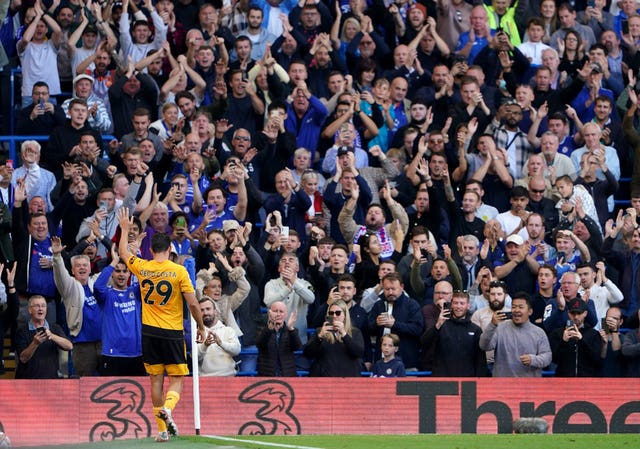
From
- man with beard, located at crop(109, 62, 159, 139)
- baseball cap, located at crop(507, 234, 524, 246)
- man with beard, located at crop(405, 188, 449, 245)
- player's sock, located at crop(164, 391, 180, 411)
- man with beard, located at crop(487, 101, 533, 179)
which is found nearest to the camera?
player's sock, located at crop(164, 391, 180, 411)

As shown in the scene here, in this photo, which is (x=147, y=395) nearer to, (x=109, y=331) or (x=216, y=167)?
(x=109, y=331)

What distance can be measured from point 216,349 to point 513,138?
275 inches

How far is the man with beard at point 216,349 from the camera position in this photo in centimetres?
1933

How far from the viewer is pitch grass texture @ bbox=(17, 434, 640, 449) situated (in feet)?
51.3

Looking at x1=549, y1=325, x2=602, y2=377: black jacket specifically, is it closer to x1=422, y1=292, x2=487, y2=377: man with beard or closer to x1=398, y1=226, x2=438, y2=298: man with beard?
x1=422, y1=292, x2=487, y2=377: man with beard

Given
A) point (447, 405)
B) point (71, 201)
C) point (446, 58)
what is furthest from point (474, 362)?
point (446, 58)

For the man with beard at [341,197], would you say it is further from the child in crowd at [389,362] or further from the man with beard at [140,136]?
the child in crowd at [389,362]

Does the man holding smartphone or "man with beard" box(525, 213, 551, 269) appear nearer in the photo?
the man holding smartphone

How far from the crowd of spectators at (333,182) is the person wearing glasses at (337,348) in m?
0.03

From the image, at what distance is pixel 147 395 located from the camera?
1842 cm

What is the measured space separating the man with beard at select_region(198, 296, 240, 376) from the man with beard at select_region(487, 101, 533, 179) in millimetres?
6506

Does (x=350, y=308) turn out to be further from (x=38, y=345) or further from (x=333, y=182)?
(x=38, y=345)

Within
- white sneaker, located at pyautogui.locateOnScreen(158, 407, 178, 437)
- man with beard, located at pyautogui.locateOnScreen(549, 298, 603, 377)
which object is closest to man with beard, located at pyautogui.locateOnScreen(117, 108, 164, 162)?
man with beard, located at pyautogui.locateOnScreen(549, 298, 603, 377)

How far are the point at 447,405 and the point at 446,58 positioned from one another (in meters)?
9.19
